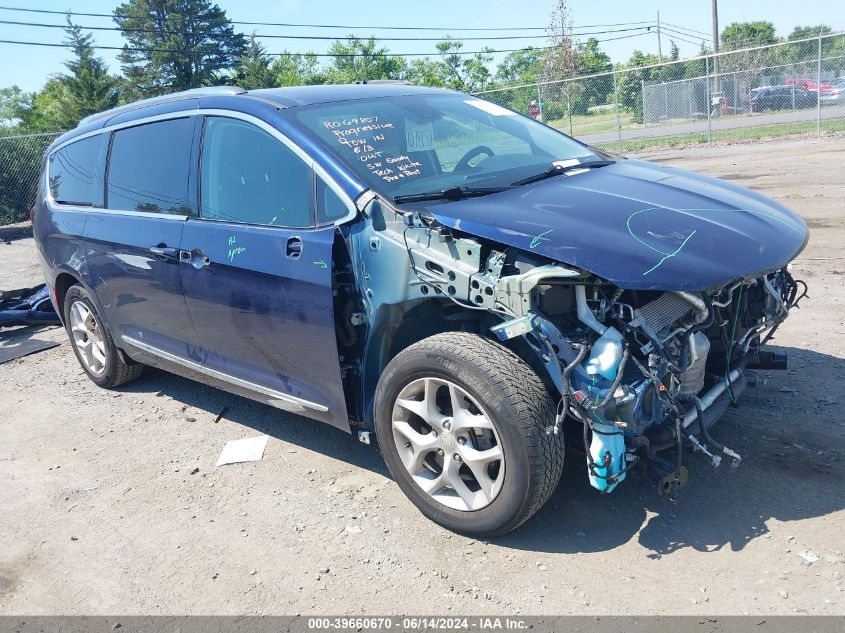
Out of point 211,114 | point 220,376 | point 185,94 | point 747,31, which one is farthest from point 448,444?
point 747,31

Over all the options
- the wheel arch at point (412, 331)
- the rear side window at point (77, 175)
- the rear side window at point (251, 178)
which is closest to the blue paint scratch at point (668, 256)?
the wheel arch at point (412, 331)

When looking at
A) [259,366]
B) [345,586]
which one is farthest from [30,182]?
[345,586]

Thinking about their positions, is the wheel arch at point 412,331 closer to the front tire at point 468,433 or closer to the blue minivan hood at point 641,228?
the front tire at point 468,433

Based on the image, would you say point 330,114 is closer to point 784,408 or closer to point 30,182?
point 784,408

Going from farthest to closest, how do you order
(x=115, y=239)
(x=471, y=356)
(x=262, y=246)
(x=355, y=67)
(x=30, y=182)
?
(x=355, y=67) → (x=30, y=182) → (x=115, y=239) → (x=262, y=246) → (x=471, y=356)

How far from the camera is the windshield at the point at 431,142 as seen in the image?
379 centimetres

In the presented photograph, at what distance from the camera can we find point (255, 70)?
49.1 meters

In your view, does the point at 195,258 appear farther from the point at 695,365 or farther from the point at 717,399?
the point at 717,399

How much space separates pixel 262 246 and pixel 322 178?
1.55ft

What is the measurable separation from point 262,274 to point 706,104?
1995 cm

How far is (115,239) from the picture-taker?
4910mm

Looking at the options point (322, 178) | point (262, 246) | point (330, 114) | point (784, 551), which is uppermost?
point (330, 114)

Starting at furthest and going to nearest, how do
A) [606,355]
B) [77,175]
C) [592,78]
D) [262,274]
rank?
[592,78], [77,175], [262,274], [606,355]

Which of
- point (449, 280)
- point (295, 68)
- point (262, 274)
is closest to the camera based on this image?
point (449, 280)
